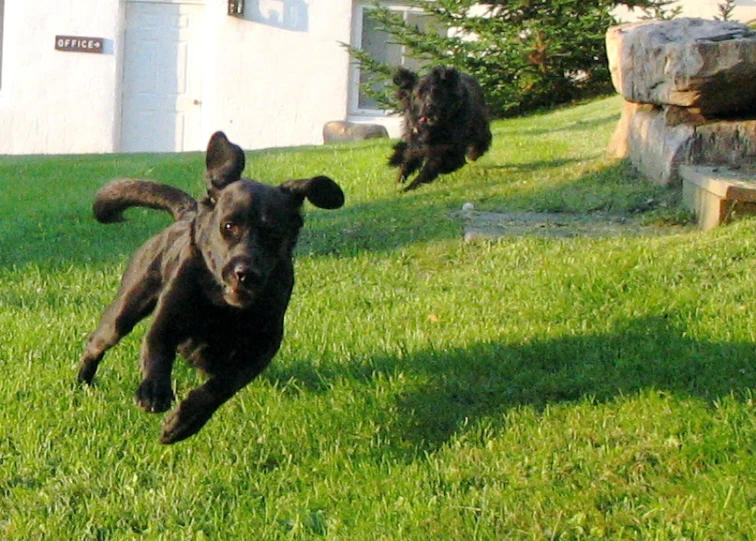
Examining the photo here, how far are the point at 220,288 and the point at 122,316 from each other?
30.9 inches

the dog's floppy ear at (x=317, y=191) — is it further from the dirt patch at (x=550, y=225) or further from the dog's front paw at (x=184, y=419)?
the dirt patch at (x=550, y=225)

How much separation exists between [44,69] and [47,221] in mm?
13340

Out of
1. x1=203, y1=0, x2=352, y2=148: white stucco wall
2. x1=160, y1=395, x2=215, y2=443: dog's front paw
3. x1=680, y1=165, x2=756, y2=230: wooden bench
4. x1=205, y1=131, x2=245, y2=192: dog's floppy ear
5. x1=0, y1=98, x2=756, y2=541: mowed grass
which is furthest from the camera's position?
x1=203, y1=0, x2=352, y2=148: white stucco wall

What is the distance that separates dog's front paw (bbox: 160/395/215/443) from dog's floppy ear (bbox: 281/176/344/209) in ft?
3.12

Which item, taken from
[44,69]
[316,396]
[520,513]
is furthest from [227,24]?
[520,513]

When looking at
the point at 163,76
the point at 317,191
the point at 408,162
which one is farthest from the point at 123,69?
the point at 317,191

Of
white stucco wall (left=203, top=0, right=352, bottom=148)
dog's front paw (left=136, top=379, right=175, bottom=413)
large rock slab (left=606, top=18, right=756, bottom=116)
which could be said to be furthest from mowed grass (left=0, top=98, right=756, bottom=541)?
white stucco wall (left=203, top=0, right=352, bottom=148)

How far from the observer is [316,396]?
17.0ft

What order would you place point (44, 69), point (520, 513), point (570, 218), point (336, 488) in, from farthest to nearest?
point (44, 69) < point (570, 218) < point (336, 488) < point (520, 513)

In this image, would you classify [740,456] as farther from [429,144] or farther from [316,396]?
[429,144]

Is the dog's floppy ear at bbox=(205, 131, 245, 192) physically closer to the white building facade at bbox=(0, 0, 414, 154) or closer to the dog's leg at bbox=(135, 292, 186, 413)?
the dog's leg at bbox=(135, 292, 186, 413)

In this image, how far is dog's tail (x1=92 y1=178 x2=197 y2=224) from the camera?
572cm

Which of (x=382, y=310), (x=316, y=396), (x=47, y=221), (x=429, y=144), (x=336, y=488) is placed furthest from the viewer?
(x=429, y=144)

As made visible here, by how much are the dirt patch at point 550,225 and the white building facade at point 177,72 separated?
43.0 feet
